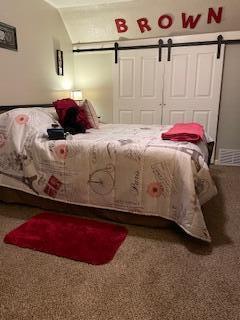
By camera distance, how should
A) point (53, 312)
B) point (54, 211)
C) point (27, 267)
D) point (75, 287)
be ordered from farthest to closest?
point (54, 211), point (27, 267), point (75, 287), point (53, 312)

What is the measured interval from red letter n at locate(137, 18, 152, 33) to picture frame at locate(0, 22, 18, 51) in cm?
191

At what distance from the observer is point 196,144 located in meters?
2.18

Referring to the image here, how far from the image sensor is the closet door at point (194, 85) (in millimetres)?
3789

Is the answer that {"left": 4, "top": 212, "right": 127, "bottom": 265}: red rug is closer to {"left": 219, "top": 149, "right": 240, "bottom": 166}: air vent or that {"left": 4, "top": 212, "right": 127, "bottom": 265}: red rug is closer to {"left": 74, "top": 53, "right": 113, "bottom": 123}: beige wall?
{"left": 219, "top": 149, "right": 240, "bottom": 166}: air vent

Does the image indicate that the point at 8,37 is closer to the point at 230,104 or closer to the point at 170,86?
the point at 170,86

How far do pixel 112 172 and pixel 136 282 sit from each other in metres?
0.85

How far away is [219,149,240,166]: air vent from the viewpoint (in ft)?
13.1

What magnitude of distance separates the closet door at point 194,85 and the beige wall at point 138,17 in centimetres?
33

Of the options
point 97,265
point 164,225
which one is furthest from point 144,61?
point 97,265

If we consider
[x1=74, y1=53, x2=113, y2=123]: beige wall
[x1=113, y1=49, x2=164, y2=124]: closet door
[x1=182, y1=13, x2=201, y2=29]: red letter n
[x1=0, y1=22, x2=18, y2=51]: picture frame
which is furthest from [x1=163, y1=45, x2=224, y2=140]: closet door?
[x1=0, y1=22, x2=18, y2=51]: picture frame

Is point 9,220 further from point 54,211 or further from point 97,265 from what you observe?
point 97,265

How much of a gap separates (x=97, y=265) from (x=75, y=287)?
8.4 inches

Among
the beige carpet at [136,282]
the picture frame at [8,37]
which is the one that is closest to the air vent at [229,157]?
the beige carpet at [136,282]

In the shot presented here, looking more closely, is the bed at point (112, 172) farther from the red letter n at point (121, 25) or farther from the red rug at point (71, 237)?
the red letter n at point (121, 25)
